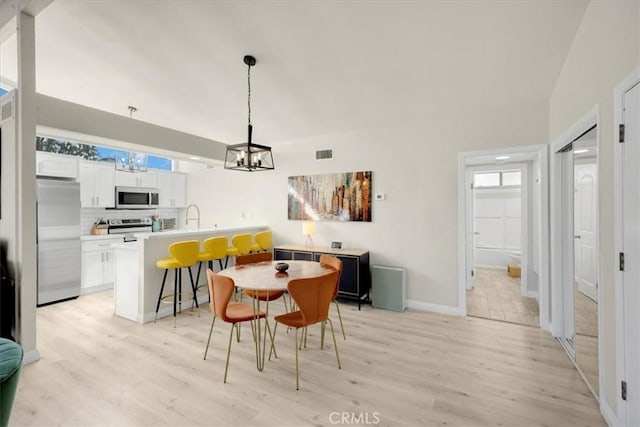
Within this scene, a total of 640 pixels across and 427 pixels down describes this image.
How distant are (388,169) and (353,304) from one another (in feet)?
6.86

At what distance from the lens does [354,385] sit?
90.6 inches

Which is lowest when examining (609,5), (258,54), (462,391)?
(462,391)

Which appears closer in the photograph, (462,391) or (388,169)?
(462,391)

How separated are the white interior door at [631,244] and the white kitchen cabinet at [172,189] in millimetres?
6770

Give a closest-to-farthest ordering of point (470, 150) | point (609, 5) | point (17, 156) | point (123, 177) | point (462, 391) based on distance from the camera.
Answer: point (609, 5), point (462, 391), point (17, 156), point (470, 150), point (123, 177)

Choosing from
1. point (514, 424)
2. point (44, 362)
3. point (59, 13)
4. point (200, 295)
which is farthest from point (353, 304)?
point (59, 13)

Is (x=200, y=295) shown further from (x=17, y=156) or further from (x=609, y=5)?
(x=609, y=5)

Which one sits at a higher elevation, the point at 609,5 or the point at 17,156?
the point at 609,5

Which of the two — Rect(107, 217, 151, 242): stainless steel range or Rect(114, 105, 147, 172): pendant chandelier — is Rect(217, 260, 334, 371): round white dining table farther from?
Rect(114, 105, 147, 172): pendant chandelier

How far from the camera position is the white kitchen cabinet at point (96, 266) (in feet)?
15.3

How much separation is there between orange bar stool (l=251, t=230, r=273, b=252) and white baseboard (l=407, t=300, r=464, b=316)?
8.07 feet

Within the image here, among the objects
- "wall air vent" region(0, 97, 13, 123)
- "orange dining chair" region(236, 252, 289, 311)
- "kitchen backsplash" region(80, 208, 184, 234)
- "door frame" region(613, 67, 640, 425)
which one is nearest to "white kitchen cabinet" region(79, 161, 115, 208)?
"kitchen backsplash" region(80, 208, 184, 234)

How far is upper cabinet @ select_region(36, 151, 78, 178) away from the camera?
4.25 metres

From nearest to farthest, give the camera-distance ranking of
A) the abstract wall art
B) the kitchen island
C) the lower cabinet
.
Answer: the kitchen island, the lower cabinet, the abstract wall art
